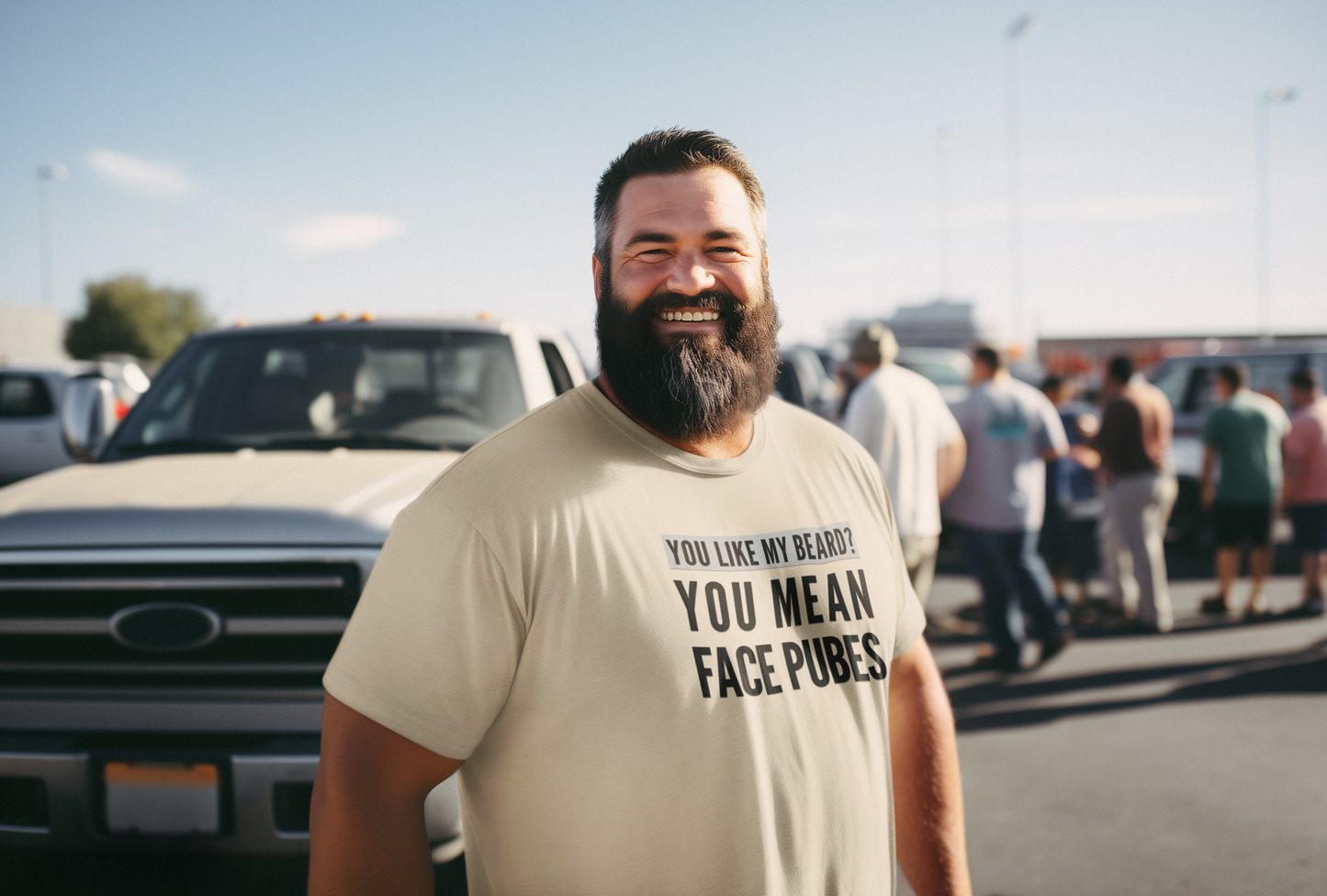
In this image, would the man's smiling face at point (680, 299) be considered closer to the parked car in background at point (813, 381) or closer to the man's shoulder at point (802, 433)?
the man's shoulder at point (802, 433)

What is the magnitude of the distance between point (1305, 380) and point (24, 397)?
1568 centimetres

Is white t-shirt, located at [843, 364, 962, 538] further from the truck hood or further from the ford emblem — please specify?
the ford emblem

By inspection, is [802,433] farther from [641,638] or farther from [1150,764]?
[1150,764]

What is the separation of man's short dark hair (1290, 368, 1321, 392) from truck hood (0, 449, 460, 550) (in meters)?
7.35

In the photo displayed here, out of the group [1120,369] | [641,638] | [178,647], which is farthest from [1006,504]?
[641,638]

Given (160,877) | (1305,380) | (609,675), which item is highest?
(1305,380)

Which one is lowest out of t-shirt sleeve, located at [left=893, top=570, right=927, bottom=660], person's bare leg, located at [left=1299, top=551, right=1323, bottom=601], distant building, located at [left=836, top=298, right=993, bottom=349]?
person's bare leg, located at [left=1299, top=551, right=1323, bottom=601]

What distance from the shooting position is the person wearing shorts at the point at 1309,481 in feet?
24.1

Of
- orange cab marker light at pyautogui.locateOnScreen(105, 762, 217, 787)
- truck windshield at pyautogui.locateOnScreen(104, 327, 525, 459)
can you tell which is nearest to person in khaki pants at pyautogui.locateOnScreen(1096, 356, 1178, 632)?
truck windshield at pyautogui.locateOnScreen(104, 327, 525, 459)

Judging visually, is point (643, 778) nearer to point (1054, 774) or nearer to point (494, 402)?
point (494, 402)

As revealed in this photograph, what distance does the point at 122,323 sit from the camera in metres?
51.6

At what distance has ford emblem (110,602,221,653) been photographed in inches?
104

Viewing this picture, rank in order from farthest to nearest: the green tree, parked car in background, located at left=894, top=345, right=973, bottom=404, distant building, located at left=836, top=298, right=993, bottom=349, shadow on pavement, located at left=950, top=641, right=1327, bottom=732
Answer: distant building, located at left=836, top=298, right=993, bottom=349, the green tree, parked car in background, located at left=894, top=345, right=973, bottom=404, shadow on pavement, located at left=950, top=641, right=1327, bottom=732

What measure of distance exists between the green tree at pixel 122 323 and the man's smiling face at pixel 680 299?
187 feet
